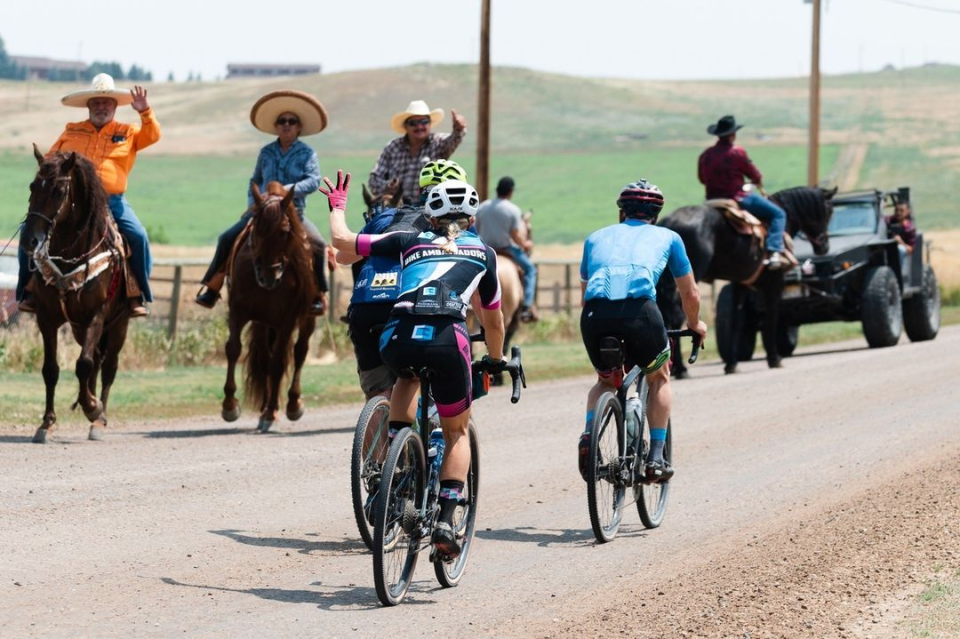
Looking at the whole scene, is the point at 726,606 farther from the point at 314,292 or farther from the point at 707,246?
the point at 707,246

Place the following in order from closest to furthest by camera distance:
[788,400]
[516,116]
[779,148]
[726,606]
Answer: [726,606] → [788,400] → [779,148] → [516,116]

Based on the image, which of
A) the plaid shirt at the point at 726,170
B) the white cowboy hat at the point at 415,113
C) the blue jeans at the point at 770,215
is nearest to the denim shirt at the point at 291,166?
the white cowboy hat at the point at 415,113

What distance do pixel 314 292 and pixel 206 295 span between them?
3.66ft

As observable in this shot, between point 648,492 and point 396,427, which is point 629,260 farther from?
point 396,427

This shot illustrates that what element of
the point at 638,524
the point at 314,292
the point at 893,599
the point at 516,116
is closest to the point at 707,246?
the point at 314,292

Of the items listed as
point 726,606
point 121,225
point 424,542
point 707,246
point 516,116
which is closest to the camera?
point 726,606

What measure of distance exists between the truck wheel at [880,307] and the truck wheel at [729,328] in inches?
65.8

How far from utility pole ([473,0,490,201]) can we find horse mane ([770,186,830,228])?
5.19 meters

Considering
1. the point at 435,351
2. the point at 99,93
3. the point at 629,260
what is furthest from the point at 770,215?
the point at 435,351

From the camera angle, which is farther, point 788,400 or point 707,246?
point 707,246

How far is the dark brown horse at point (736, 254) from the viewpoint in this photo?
64.0ft

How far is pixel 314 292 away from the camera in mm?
15172

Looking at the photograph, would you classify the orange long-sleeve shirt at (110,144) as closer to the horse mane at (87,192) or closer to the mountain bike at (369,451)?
the horse mane at (87,192)

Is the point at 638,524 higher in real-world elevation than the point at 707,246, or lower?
lower
